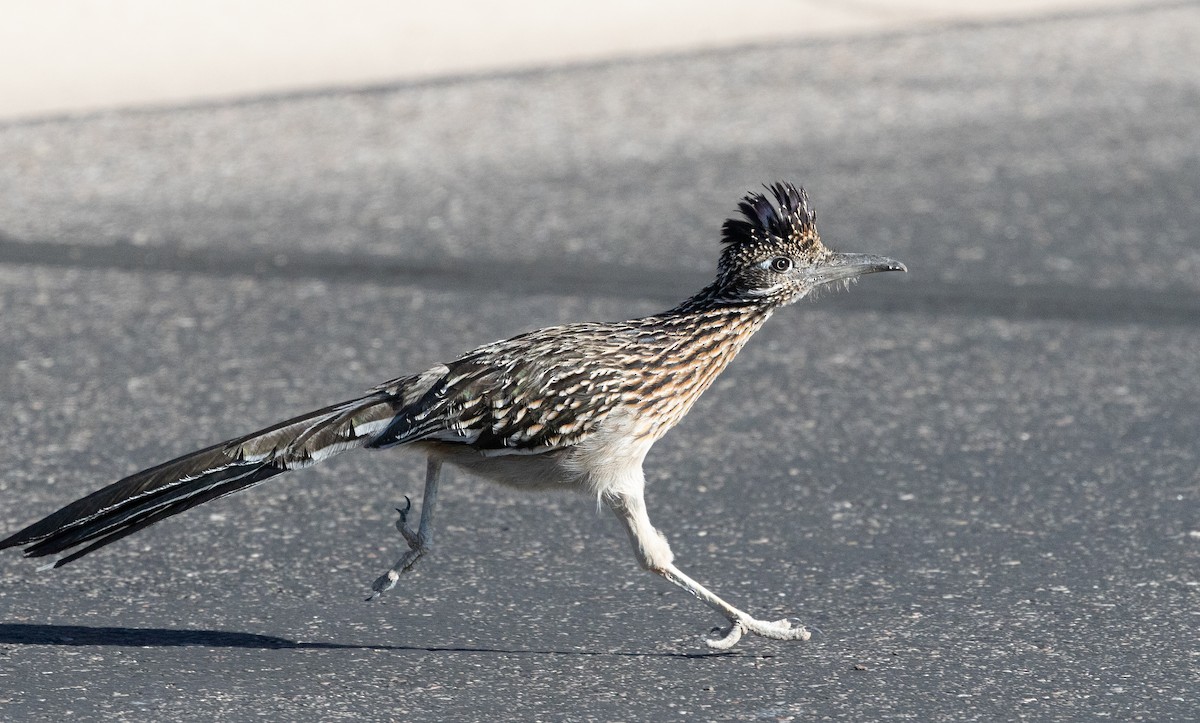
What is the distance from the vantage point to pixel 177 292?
311 inches

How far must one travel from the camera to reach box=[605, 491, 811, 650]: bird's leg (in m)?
4.60

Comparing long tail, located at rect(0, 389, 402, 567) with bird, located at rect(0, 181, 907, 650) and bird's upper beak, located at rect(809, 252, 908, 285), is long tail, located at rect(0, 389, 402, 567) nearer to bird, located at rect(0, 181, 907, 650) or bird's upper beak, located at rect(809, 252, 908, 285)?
bird, located at rect(0, 181, 907, 650)

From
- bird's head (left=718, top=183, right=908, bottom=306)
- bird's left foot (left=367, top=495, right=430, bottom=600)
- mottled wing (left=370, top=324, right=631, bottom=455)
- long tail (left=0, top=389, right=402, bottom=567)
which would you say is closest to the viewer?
long tail (left=0, top=389, right=402, bottom=567)

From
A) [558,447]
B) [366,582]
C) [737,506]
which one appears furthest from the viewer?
[737,506]

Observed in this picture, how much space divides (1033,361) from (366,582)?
3.06 meters

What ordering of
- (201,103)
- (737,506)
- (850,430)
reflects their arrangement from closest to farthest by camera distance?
(737,506)
(850,430)
(201,103)

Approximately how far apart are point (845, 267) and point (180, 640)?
2.05m

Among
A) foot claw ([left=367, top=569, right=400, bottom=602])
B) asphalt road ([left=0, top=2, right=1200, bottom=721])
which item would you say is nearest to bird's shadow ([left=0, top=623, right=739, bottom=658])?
asphalt road ([left=0, top=2, right=1200, bottom=721])

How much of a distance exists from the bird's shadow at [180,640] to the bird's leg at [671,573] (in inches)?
4.4

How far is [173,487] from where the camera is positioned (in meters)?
4.49

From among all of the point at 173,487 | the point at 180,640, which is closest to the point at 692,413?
the point at 180,640

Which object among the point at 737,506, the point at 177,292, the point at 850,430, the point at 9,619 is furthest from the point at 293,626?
the point at 177,292

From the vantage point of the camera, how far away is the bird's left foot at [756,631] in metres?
4.61

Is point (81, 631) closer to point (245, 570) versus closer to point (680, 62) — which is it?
point (245, 570)
